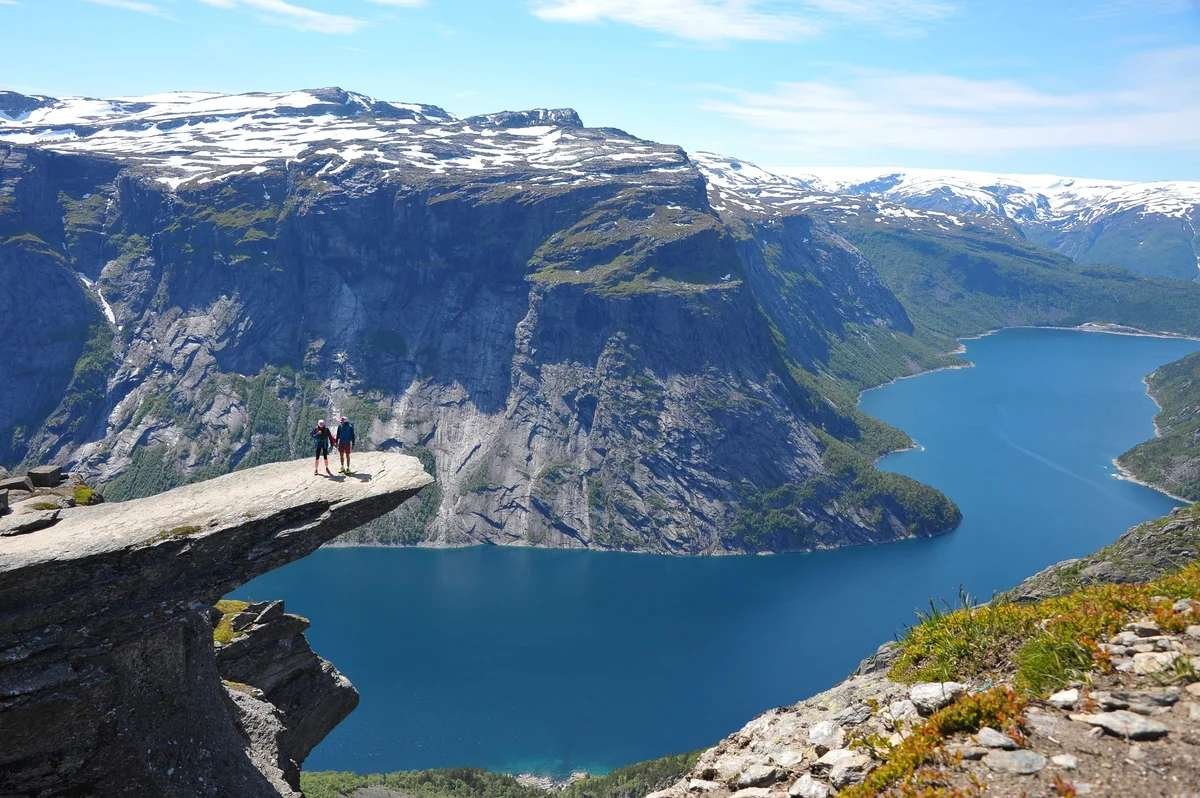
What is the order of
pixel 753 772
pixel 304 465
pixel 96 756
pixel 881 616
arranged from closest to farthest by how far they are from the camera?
pixel 753 772 < pixel 96 756 < pixel 304 465 < pixel 881 616

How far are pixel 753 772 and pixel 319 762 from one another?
139790 millimetres

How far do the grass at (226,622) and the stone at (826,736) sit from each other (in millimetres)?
34348

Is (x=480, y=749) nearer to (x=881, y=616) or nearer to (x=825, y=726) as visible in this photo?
(x=881, y=616)

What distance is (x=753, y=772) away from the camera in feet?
48.4

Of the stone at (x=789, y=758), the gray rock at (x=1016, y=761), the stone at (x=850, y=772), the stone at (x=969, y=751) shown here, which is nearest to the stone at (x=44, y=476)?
the stone at (x=789, y=758)

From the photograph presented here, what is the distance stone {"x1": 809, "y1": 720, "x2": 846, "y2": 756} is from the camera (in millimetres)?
14711

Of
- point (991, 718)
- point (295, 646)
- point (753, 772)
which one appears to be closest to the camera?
point (991, 718)

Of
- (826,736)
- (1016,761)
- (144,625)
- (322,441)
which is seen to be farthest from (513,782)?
(1016,761)

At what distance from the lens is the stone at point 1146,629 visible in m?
13.5

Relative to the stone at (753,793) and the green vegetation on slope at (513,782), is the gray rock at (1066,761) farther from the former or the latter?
the green vegetation on slope at (513,782)

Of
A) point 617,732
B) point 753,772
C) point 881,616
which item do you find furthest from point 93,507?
point 881,616

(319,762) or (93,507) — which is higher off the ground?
(93,507)

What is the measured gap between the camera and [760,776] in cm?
1446

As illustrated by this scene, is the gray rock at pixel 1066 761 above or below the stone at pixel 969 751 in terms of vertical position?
above
